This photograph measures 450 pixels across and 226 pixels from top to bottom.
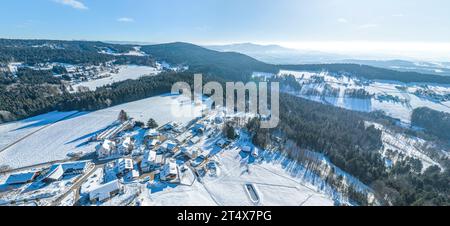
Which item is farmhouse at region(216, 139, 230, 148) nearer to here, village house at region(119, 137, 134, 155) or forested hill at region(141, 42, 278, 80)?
village house at region(119, 137, 134, 155)

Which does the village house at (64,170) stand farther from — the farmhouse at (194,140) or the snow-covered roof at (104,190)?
the farmhouse at (194,140)

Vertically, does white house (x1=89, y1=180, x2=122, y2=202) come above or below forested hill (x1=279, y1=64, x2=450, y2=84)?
below

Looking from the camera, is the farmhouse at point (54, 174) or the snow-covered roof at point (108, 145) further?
the snow-covered roof at point (108, 145)

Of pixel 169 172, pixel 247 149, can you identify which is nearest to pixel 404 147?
pixel 247 149

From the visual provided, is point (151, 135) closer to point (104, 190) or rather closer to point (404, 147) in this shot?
point (104, 190)

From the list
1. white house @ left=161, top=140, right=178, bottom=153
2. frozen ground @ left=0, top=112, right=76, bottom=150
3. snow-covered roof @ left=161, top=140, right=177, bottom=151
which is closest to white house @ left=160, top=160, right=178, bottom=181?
white house @ left=161, top=140, right=178, bottom=153

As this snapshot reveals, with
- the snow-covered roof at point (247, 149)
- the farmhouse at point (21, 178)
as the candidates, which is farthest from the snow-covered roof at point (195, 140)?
the farmhouse at point (21, 178)

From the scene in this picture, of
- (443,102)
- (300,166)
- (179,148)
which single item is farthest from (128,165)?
(443,102)
